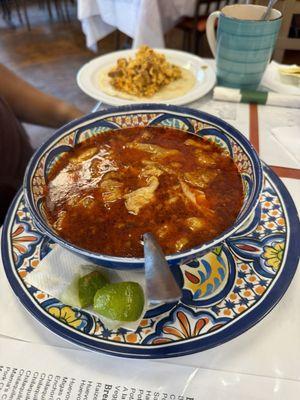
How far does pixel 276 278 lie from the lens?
2.47 feet

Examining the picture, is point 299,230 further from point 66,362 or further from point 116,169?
point 66,362

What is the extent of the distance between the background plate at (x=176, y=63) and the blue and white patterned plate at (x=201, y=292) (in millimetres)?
687

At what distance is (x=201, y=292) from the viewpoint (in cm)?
75

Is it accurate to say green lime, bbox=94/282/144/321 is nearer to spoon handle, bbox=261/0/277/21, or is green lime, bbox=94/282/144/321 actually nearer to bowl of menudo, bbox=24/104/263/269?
bowl of menudo, bbox=24/104/263/269

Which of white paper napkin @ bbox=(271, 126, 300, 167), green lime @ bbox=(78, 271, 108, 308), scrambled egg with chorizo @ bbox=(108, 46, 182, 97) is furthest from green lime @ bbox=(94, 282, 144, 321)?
scrambled egg with chorizo @ bbox=(108, 46, 182, 97)

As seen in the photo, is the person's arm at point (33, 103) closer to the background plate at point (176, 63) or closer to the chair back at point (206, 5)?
the background plate at point (176, 63)

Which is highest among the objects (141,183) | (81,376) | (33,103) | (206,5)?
(206,5)

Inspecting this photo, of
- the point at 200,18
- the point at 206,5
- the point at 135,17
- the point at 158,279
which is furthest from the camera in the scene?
the point at 200,18

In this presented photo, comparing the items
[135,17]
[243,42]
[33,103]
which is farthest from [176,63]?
[135,17]

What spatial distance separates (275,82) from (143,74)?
0.56m

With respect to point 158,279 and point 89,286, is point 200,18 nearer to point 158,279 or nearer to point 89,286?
point 89,286

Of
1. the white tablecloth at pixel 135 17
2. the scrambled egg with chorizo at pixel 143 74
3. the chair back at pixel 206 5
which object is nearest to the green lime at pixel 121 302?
the scrambled egg with chorizo at pixel 143 74

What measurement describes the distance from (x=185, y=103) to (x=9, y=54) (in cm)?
434

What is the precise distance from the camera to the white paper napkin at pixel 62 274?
738 millimetres
